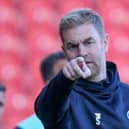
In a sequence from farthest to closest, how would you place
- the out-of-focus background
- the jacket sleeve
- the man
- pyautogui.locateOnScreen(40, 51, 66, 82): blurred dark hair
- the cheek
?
the out-of-focus background < pyautogui.locateOnScreen(40, 51, 66, 82): blurred dark hair < the man < the cheek < the jacket sleeve

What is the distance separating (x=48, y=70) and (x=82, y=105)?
5.46ft

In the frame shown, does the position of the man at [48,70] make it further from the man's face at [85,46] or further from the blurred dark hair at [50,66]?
the man's face at [85,46]

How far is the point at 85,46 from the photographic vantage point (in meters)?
2.71

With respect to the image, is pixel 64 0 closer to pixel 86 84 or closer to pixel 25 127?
pixel 25 127

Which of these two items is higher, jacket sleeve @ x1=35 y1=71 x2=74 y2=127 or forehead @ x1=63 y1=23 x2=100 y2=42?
forehead @ x1=63 y1=23 x2=100 y2=42

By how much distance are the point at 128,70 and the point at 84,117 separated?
4394mm

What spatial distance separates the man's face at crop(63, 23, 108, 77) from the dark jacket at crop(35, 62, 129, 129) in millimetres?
70

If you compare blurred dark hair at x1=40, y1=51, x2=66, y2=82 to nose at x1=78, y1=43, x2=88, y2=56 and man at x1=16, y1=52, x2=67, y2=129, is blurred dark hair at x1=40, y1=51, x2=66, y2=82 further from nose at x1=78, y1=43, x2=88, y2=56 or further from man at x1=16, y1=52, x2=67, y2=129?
nose at x1=78, y1=43, x2=88, y2=56

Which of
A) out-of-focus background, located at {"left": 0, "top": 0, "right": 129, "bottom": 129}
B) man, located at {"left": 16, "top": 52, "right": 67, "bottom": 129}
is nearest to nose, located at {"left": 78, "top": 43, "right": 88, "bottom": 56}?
man, located at {"left": 16, "top": 52, "right": 67, "bottom": 129}

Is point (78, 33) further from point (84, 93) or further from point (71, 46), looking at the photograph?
point (84, 93)

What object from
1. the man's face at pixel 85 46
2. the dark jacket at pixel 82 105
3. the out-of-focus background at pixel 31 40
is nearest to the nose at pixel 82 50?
the man's face at pixel 85 46

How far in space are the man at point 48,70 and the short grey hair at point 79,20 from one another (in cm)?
114

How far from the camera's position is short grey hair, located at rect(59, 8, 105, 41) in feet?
9.04

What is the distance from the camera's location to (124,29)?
Answer: 7.50m
